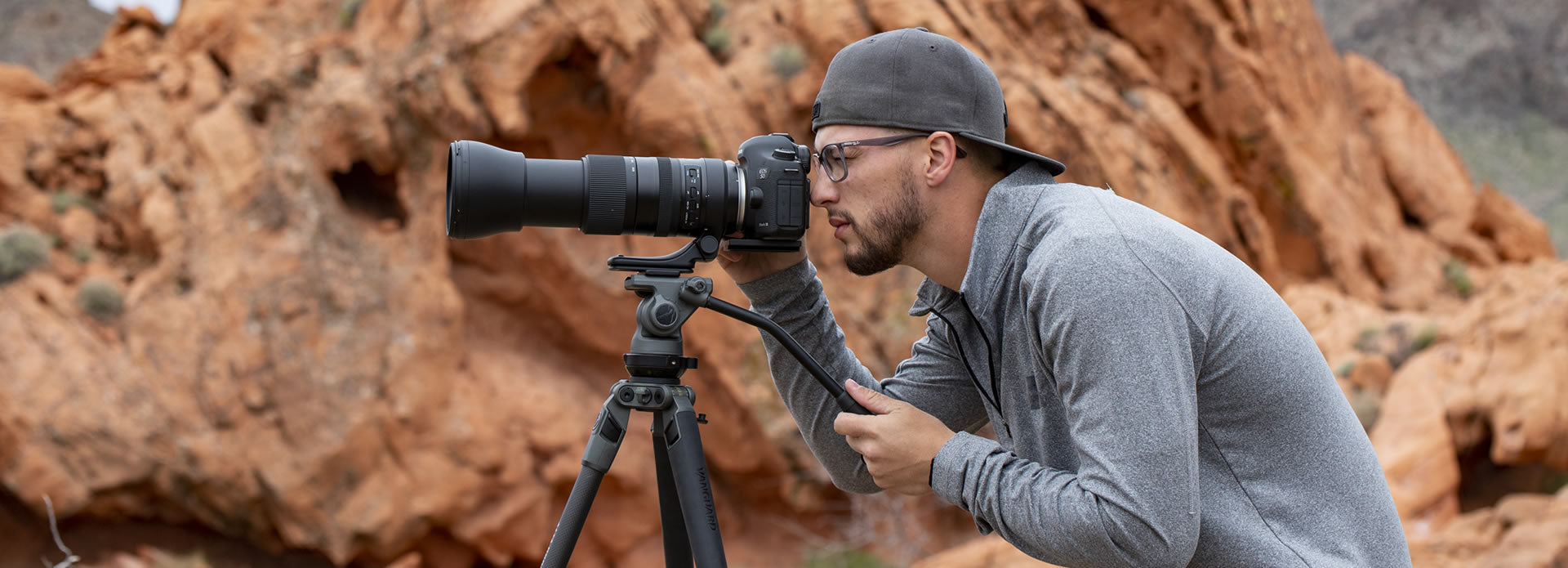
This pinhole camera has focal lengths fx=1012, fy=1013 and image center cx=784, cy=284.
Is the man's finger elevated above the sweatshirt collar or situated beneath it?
situated beneath

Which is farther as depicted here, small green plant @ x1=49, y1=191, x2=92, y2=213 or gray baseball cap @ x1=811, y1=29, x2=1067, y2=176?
small green plant @ x1=49, y1=191, x2=92, y2=213

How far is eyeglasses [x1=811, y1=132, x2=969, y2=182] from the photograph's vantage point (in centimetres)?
169

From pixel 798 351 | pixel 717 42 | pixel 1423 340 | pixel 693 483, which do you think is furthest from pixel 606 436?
pixel 1423 340

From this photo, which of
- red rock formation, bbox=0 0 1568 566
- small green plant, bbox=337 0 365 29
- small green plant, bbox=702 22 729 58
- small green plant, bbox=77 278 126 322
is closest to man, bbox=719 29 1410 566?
red rock formation, bbox=0 0 1568 566

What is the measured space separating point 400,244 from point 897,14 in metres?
4.13

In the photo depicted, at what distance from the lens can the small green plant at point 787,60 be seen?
25.6 ft

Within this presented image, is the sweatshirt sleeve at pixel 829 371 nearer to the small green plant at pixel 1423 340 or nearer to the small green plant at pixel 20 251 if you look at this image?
the small green plant at pixel 1423 340

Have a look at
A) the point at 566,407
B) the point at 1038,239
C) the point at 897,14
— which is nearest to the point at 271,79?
the point at 566,407

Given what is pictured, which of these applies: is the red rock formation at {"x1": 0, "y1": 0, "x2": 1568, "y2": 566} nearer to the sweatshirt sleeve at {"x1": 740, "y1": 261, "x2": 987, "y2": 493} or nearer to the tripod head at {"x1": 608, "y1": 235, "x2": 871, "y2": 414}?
the sweatshirt sleeve at {"x1": 740, "y1": 261, "x2": 987, "y2": 493}

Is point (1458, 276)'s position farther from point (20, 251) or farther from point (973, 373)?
point (20, 251)

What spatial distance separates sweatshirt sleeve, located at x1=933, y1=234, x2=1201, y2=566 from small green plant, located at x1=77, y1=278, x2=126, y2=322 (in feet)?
25.0

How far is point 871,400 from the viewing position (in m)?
1.71

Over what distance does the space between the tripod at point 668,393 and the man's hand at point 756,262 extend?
63mm

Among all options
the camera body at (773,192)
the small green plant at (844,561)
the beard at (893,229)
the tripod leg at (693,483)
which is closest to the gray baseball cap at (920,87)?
the beard at (893,229)
